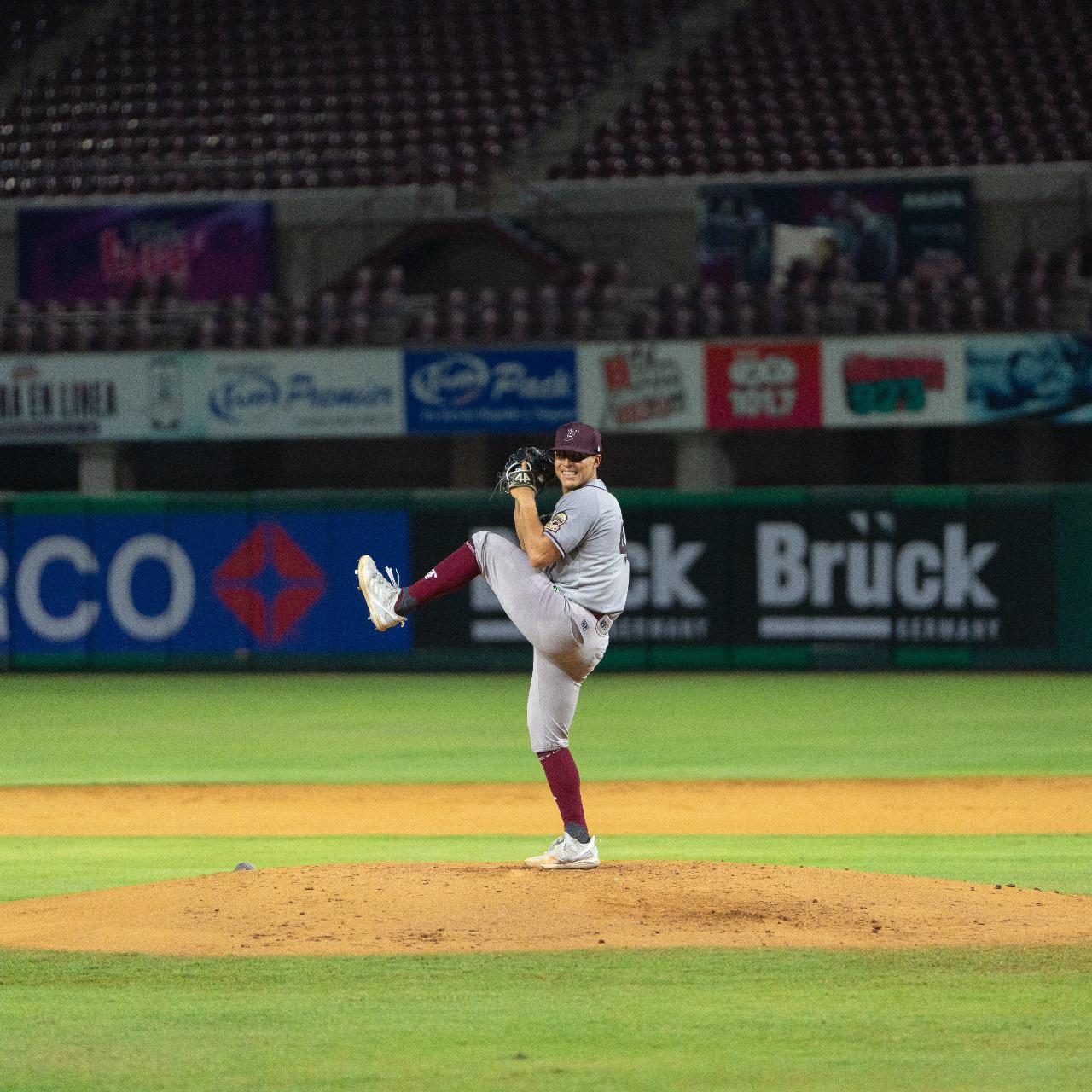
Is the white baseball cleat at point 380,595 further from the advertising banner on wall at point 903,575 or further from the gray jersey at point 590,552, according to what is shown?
the advertising banner on wall at point 903,575

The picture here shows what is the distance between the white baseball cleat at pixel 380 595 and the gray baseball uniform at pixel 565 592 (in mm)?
377

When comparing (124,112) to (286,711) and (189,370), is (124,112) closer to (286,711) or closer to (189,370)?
(189,370)

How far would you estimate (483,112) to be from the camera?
97.1 ft


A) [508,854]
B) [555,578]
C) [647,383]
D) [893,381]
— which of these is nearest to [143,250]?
[647,383]

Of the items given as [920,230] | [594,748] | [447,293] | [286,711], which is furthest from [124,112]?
[594,748]

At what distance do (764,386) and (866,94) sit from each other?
665cm

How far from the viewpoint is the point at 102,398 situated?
25641mm

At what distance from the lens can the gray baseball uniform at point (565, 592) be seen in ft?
23.8

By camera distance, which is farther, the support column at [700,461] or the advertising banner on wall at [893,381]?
the support column at [700,461]

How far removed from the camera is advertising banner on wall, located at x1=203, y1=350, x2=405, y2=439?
25016 millimetres

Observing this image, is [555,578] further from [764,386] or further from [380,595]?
[764,386]

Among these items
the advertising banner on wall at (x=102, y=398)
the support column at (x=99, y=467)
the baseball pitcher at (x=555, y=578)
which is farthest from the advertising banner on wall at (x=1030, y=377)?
the baseball pitcher at (x=555, y=578)

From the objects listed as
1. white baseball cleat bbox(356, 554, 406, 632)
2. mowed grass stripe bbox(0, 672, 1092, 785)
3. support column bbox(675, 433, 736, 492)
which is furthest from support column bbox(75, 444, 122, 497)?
white baseball cleat bbox(356, 554, 406, 632)

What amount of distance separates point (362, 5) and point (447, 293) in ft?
25.0
